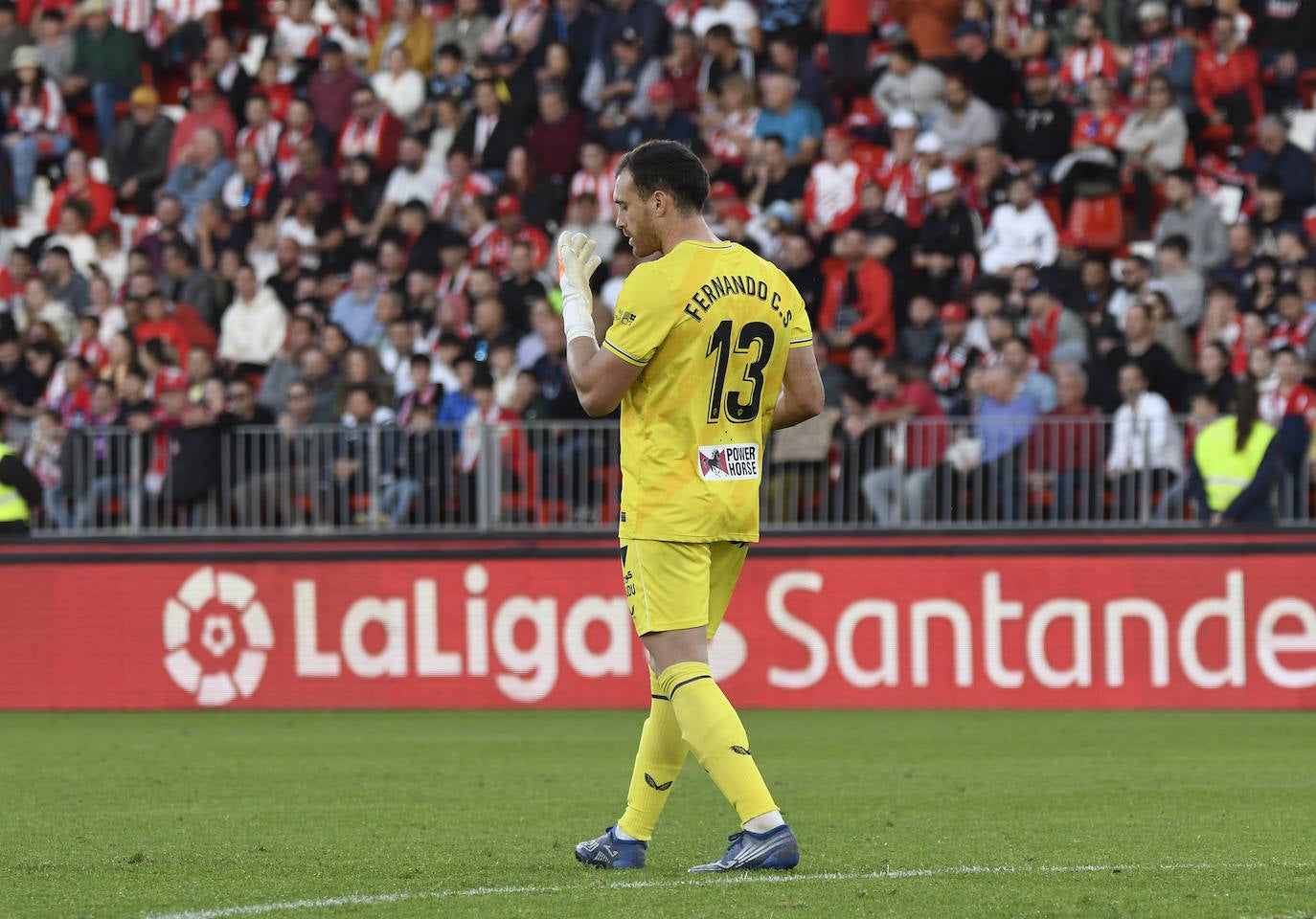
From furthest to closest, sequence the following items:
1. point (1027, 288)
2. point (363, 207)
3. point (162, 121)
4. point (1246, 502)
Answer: point (162, 121) < point (363, 207) < point (1027, 288) < point (1246, 502)

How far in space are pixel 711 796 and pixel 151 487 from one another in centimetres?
693

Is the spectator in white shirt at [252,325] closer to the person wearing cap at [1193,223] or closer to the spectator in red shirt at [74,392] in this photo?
the spectator in red shirt at [74,392]

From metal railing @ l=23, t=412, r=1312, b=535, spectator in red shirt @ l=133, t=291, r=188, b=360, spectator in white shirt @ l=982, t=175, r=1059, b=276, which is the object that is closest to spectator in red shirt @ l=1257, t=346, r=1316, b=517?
metal railing @ l=23, t=412, r=1312, b=535

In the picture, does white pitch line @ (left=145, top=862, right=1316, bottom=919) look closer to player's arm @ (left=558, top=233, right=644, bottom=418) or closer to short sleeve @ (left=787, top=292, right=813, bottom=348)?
player's arm @ (left=558, top=233, right=644, bottom=418)

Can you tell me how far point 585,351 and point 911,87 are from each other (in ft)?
43.2

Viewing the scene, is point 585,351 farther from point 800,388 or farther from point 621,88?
point 621,88

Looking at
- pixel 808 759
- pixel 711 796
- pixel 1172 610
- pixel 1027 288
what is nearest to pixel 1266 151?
pixel 1027 288

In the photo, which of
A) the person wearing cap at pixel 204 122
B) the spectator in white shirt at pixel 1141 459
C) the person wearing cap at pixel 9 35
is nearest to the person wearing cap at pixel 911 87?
the spectator in white shirt at pixel 1141 459

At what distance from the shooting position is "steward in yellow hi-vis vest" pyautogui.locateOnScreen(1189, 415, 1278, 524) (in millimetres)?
14031

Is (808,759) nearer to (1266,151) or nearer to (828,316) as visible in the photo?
(828,316)

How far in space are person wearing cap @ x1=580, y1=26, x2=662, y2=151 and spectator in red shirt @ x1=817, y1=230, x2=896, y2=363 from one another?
3270 millimetres

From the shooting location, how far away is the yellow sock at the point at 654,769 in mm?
6738

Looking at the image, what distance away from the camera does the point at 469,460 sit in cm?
1491

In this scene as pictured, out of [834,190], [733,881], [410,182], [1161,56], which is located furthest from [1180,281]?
[733,881]
